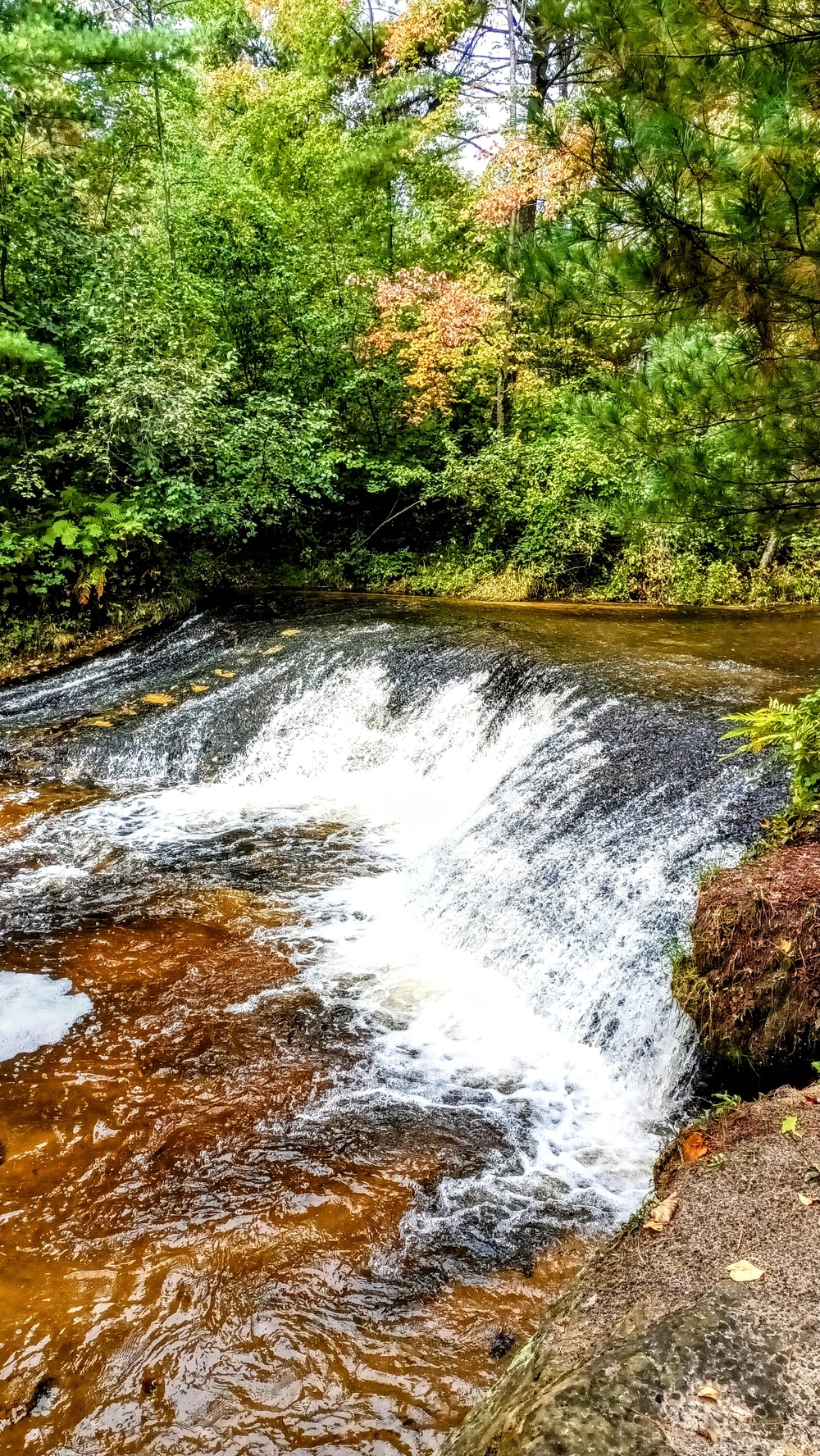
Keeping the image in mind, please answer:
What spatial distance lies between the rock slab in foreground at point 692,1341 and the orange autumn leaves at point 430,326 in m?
12.8

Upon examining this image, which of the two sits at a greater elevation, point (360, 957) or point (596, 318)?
point (596, 318)

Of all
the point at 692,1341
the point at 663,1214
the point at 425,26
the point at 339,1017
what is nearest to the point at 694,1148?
the point at 663,1214

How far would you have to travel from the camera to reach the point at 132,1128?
3.52 m

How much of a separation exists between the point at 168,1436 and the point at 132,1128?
1.38 m

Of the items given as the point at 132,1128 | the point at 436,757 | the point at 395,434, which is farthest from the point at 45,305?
the point at 132,1128

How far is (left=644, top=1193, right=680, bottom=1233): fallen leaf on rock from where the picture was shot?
2213 millimetres

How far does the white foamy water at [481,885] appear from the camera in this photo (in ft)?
12.3

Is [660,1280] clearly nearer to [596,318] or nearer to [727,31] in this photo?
[596,318]

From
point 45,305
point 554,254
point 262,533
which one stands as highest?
point 45,305

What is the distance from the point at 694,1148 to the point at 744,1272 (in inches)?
31.0

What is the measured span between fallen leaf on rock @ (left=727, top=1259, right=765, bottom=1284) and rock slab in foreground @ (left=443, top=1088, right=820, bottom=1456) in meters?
0.02

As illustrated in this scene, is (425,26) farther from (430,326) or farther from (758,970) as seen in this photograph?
(758,970)

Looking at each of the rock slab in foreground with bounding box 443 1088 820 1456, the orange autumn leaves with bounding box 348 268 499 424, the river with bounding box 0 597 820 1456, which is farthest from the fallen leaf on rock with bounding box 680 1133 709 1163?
the orange autumn leaves with bounding box 348 268 499 424

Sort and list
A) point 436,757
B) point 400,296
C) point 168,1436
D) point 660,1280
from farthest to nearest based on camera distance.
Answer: point 400,296, point 436,757, point 168,1436, point 660,1280
